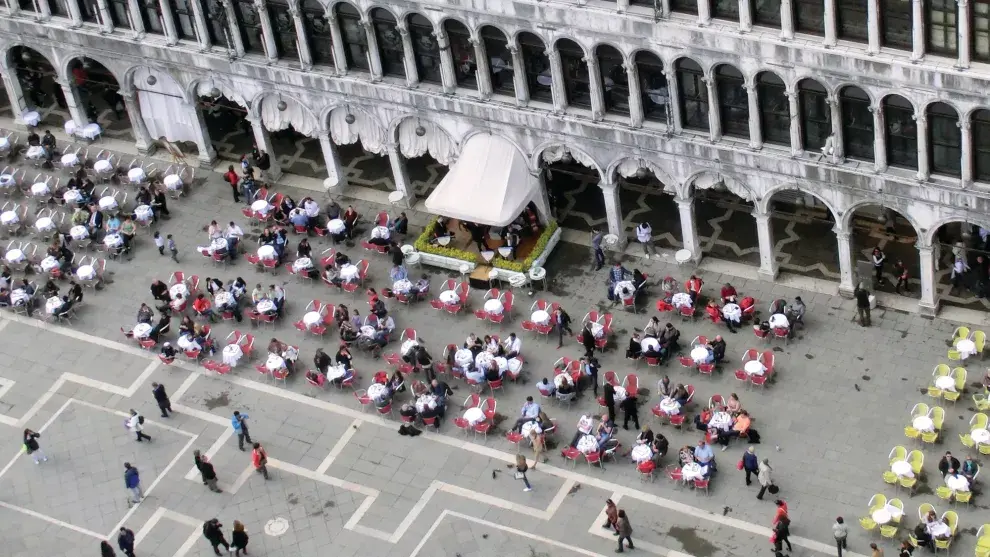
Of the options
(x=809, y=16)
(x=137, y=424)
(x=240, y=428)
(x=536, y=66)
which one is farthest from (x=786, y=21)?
(x=137, y=424)

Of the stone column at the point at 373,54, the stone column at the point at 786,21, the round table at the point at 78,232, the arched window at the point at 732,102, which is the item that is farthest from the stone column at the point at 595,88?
the round table at the point at 78,232

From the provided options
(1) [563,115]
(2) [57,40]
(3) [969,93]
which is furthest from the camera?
(2) [57,40]

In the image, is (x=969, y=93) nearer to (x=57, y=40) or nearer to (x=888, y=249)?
(x=888, y=249)

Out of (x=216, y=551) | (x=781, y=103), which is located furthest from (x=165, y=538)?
(x=781, y=103)

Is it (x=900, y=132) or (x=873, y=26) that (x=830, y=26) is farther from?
(x=900, y=132)

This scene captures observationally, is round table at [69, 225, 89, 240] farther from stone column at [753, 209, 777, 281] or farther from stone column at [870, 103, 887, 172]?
stone column at [870, 103, 887, 172]

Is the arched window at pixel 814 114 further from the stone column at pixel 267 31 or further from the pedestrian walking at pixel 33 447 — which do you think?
the pedestrian walking at pixel 33 447

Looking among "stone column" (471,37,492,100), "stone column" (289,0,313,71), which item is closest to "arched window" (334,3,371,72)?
"stone column" (289,0,313,71)
